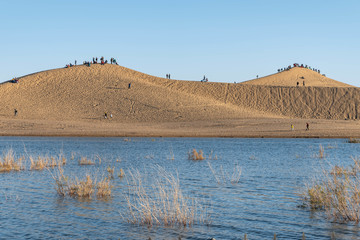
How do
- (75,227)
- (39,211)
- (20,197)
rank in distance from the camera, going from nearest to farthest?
(75,227), (39,211), (20,197)

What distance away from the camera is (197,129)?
61.5 m

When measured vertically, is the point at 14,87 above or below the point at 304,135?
above

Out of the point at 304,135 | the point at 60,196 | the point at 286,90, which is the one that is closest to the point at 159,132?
the point at 304,135

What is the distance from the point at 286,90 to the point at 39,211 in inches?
3793

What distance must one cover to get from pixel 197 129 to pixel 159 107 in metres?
21.2

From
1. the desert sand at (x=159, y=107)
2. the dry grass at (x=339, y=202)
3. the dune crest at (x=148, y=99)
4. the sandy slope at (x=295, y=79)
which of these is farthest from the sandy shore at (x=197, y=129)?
the sandy slope at (x=295, y=79)

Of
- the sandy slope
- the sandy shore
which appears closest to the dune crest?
the sandy shore

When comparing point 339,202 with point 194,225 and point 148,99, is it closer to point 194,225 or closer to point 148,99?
point 194,225

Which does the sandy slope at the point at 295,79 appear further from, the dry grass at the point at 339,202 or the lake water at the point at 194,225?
the dry grass at the point at 339,202

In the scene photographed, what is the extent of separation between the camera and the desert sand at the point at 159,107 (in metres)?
59.1

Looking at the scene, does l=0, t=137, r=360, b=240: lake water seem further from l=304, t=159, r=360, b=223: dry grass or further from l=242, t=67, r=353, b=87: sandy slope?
l=242, t=67, r=353, b=87: sandy slope

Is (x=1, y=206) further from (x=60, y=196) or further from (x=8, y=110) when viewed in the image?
(x=8, y=110)

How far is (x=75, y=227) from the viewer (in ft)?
36.8

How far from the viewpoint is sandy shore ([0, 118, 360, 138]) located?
55.4 metres
